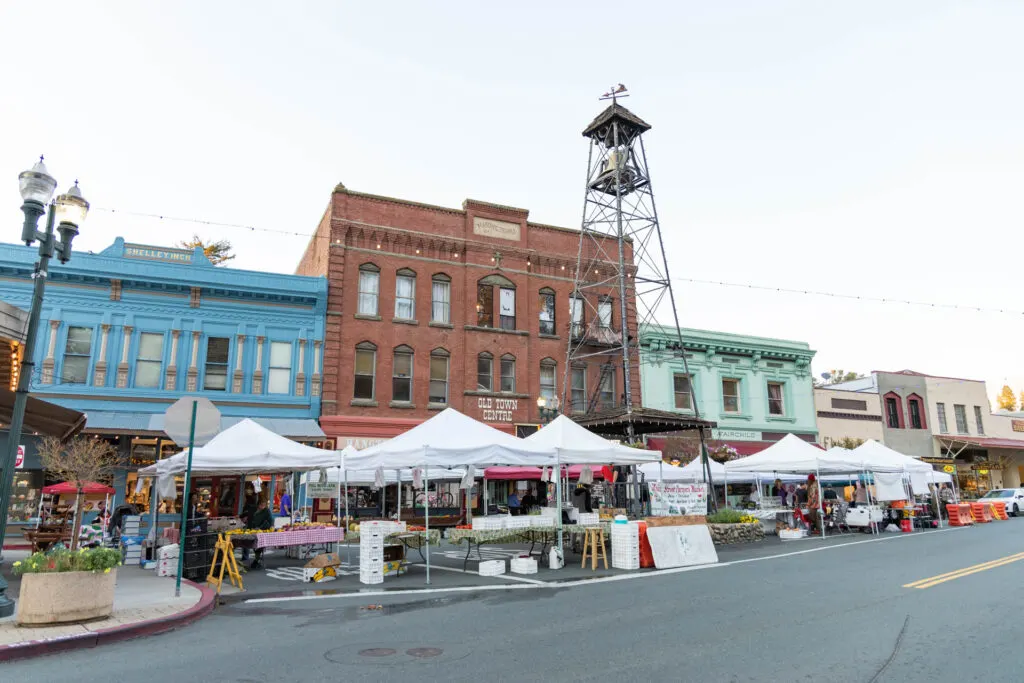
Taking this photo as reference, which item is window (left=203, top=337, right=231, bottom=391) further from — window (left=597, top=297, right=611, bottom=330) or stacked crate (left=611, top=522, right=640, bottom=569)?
stacked crate (left=611, top=522, right=640, bottom=569)

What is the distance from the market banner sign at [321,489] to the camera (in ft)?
63.9

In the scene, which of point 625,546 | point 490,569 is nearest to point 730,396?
point 625,546

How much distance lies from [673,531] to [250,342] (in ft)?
59.0

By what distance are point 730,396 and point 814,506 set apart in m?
13.5

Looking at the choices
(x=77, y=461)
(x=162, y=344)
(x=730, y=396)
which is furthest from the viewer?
(x=730, y=396)

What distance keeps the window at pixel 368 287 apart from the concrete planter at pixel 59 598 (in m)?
20.9

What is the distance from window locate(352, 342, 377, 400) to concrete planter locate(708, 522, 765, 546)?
14.4 m

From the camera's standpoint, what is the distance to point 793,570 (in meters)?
13.6

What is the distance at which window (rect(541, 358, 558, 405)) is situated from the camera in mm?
31891

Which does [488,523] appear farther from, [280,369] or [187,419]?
[280,369]

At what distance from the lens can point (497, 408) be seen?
30219 mm

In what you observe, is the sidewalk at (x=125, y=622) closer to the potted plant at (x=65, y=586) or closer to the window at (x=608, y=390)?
the potted plant at (x=65, y=586)

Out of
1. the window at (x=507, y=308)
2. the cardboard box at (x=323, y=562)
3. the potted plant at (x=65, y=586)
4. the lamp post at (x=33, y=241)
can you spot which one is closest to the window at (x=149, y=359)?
the window at (x=507, y=308)

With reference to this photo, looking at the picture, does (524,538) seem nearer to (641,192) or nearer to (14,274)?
(641,192)
